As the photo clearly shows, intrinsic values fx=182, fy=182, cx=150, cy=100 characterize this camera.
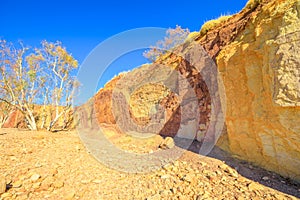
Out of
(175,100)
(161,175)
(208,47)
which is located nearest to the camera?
(161,175)

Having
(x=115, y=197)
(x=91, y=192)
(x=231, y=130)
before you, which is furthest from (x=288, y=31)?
(x=91, y=192)

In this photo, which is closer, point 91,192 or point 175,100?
point 91,192

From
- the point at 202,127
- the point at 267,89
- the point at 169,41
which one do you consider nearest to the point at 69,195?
the point at 267,89

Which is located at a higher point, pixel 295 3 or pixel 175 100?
pixel 295 3

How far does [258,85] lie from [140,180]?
292cm

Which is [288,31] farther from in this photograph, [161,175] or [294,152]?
[161,175]

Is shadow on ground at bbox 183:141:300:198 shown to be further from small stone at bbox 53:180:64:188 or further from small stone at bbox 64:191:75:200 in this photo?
small stone at bbox 53:180:64:188

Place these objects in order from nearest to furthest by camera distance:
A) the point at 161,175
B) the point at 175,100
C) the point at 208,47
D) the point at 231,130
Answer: the point at 161,175 → the point at 231,130 → the point at 208,47 → the point at 175,100

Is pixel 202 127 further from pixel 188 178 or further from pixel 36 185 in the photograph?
pixel 36 185

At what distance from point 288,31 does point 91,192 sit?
4090 mm

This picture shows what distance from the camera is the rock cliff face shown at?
2814mm

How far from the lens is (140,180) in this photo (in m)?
3.46

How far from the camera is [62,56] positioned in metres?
11.4

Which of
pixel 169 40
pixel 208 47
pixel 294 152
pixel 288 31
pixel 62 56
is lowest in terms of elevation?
pixel 294 152
